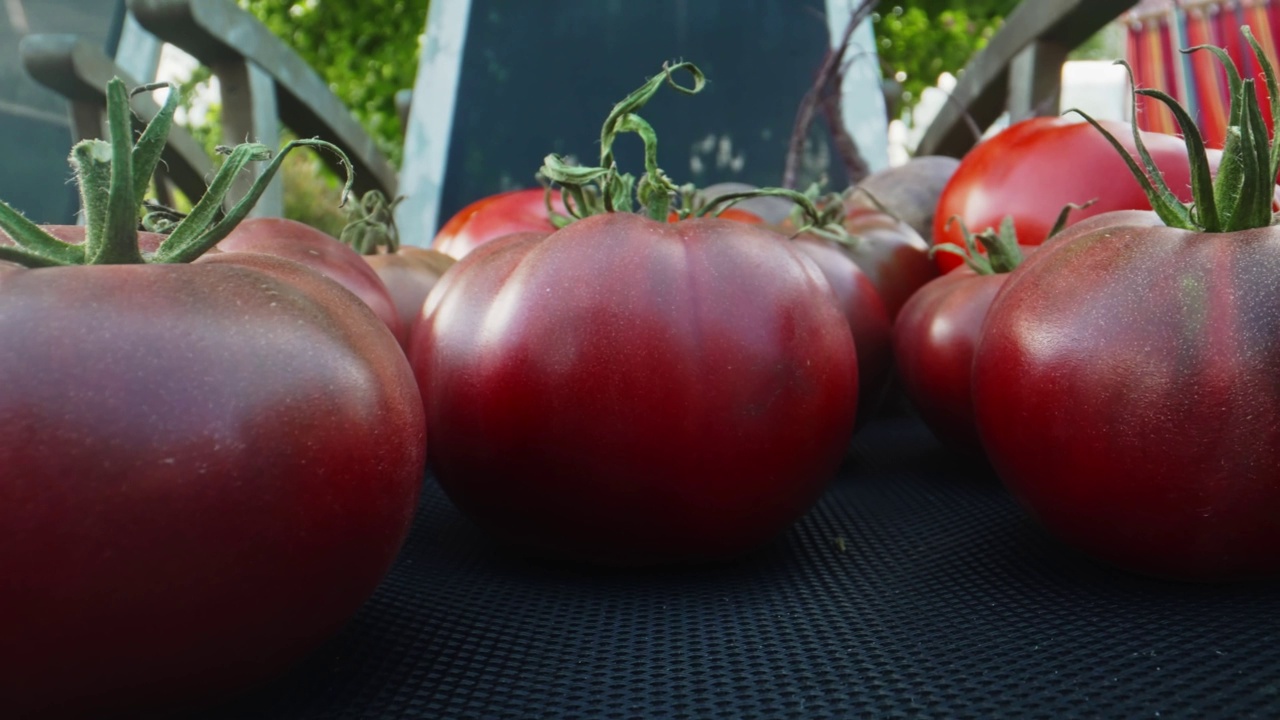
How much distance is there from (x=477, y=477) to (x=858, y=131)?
6.47 feet

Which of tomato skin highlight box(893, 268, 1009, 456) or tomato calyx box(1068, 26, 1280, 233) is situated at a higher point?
tomato calyx box(1068, 26, 1280, 233)

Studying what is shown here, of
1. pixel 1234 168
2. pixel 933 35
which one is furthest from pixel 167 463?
pixel 933 35

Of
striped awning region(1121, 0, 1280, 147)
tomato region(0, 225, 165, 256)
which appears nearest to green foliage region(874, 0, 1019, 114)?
striped awning region(1121, 0, 1280, 147)

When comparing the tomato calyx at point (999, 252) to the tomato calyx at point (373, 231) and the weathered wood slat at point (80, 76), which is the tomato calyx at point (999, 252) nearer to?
the tomato calyx at point (373, 231)

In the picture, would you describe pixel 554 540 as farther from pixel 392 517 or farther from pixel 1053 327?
pixel 1053 327

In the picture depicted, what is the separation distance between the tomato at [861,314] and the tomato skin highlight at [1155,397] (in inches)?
12.1

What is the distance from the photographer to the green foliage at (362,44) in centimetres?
465

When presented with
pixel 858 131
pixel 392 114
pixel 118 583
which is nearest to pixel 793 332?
pixel 118 583

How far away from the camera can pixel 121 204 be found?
44 cm

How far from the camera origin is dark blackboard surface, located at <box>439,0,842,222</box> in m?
2.32

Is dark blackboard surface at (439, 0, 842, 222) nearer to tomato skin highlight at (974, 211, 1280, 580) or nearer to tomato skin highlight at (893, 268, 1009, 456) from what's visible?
tomato skin highlight at (893, 268, 1009, 456)

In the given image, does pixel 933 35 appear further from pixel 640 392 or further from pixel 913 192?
pixel 640 392

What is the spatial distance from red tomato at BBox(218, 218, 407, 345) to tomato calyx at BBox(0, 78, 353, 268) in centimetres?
28

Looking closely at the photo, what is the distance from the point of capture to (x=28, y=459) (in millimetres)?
378
